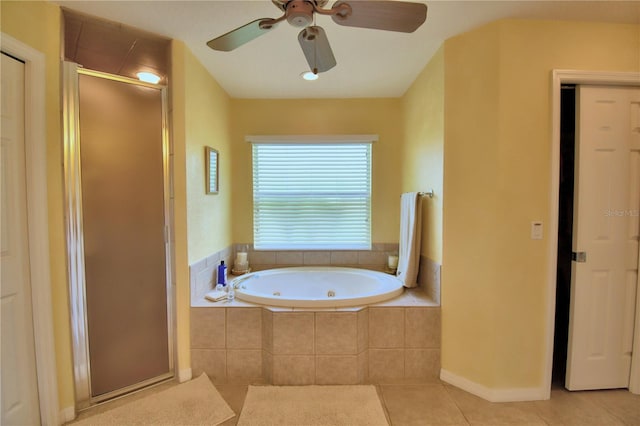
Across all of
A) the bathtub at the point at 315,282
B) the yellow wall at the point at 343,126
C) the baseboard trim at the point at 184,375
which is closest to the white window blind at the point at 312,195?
the yellow wall at the point at 343,126

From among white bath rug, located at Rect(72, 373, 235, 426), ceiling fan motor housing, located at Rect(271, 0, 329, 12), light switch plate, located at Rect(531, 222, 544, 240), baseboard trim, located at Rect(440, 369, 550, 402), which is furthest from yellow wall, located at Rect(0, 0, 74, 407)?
light switch plate, located at Rect(531, 222, 544, 240)

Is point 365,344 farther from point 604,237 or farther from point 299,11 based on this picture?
point 299,11

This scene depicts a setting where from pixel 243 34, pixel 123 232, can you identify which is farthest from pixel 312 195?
pixel 243 34

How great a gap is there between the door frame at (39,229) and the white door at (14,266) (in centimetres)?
3

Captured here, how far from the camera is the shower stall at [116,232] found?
1.61 meters

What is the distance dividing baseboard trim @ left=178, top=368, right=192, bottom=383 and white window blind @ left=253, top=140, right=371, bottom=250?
4.23ft

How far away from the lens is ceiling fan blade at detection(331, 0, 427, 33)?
42.1 inches

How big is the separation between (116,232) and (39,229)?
1.14ft

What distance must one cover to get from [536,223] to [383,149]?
155cm

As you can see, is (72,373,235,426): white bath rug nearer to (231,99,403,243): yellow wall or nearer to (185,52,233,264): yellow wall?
(185,52,233,264): yellow wall

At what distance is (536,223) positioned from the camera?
1.68 m

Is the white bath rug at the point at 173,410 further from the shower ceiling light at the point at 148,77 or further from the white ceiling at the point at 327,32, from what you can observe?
the white ceiling at the point at 327,32

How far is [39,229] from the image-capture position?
1.46 meters

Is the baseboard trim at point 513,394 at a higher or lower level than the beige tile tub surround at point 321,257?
lower
